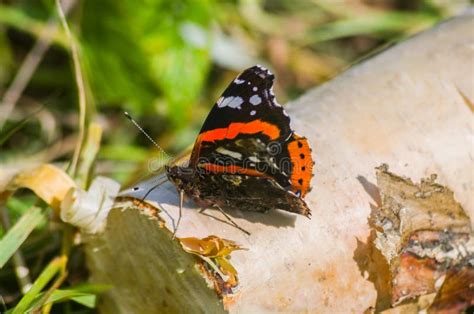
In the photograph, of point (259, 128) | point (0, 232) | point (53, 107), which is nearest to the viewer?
point (259, 128)

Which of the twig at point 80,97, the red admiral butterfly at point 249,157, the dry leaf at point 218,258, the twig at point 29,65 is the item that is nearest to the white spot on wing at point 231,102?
the red admiral butterfly at point 249,157

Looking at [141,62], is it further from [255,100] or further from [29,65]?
[255,100]

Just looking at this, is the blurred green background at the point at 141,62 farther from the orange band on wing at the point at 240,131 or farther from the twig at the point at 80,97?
the orange band on wing at the point at 240,131

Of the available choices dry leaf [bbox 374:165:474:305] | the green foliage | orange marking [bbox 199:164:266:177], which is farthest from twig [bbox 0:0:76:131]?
dry leaf [bbox 374:165:474:305]

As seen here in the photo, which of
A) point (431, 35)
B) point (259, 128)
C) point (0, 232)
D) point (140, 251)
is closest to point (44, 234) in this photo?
point (0, 232)

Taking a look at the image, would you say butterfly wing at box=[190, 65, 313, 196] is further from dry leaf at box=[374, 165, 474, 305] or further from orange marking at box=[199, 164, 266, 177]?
dry leaf at box=[374, 165, 474, 305]

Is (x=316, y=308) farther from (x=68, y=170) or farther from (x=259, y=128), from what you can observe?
(x=68, y=170)

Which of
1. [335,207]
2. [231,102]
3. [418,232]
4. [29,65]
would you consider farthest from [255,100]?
[29,65]
